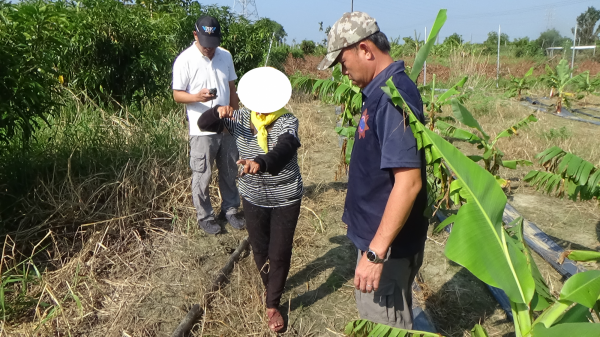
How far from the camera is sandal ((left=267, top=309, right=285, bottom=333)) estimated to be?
2918mm

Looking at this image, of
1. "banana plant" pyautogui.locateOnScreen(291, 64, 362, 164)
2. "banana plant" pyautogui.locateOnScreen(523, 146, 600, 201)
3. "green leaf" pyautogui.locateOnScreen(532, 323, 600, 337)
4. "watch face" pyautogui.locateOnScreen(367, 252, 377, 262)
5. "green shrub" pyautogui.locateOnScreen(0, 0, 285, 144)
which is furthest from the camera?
"banana plant" pyautogui.locateOnScreen(291, 64, 362, 164)

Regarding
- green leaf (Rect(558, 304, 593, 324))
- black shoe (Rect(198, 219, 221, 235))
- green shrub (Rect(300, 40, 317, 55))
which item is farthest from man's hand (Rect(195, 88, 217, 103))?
green shrub (Rect(300, 40, 317, 55))

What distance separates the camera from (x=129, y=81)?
6223 millimetres

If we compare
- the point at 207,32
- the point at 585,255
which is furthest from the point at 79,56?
the point at 585,255

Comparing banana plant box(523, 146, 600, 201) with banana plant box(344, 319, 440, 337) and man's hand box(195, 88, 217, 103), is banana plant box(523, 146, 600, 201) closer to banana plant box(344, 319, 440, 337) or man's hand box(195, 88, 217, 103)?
banana plant box(344, 319, 440, 337)

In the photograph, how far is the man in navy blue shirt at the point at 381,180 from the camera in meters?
1.76

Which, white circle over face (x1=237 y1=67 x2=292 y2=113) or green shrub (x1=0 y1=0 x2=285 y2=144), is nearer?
white circle over face (x1=237 y1=67 x2=292 y2=113)

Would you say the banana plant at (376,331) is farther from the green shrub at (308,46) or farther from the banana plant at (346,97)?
the green shrub at (308,46)

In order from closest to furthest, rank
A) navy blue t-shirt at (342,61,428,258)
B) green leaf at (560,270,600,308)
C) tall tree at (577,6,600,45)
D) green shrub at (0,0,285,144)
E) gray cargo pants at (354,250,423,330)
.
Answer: green leaf at (560,270,600,308), navy blue t-shirt at (342,61,428,258), gray cargo pants at (354,250,423,330), green shrub at (0,0,285,144), tall tree at (577,6,600,45)

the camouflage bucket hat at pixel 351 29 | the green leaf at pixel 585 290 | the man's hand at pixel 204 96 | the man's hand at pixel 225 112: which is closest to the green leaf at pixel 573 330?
the green leaf at pixel 585 290

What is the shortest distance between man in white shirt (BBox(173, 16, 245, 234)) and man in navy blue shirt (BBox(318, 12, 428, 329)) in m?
2.05

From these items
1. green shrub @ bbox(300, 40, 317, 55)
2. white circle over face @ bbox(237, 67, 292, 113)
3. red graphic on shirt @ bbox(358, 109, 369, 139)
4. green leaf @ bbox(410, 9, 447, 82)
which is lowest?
red graphic on shirt @ bbox(358, 109, 369, 139)

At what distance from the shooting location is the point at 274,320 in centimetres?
294

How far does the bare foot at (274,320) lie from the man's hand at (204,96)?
185 centimetres
